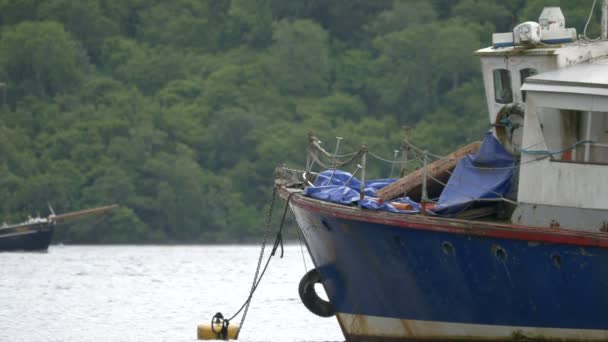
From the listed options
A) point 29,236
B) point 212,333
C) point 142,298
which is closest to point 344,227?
point 212,333

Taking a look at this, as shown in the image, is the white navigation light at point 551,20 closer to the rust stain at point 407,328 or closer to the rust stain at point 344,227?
the rust stain at point 344,227

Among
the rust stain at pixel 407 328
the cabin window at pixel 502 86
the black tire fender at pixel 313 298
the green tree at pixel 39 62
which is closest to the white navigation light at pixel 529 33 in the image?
the cabin window at pixel 502 86

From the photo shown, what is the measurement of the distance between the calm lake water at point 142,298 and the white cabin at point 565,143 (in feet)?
28.2

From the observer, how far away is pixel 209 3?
123 metres

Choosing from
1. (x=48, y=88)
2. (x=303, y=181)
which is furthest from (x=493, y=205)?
(x=48, y=88)

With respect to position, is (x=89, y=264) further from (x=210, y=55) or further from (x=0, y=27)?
(x=0, y=27)

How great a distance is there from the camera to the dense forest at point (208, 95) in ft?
297

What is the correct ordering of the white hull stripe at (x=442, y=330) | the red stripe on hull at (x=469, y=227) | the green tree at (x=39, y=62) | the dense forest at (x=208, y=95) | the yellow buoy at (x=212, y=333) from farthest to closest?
1. the green tree at (x=39, y=62)
2. the dense forest at (x=208, y=95)
3. the yellow buoy at (x=212, y=333)
4. the white hull stripe at (x=442, y=330)
5. the red stripe on hull at (x=469, y=227)

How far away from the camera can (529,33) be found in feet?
73.0

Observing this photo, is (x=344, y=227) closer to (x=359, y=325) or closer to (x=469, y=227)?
(x=359, y=325)

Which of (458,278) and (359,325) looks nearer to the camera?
(458,278)

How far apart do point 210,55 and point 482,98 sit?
26859 millimetres

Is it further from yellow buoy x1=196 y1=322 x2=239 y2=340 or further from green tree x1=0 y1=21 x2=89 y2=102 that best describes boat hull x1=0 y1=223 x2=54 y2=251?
yellow buoy x1=196 y1=322 x2=239 y2=340

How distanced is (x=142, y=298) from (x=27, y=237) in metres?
31.2
